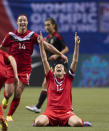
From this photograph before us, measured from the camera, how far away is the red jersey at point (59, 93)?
711cm

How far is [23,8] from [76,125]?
1321 centimetres

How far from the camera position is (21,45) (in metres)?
8.52

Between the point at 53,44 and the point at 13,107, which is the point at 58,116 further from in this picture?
the point at 53,44

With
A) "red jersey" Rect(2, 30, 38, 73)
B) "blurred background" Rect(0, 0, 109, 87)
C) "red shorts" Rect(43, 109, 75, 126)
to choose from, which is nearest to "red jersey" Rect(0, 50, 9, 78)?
"red shorts" Rect(43, 109, 75, 126)

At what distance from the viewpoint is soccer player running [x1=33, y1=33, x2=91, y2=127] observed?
22.9ft

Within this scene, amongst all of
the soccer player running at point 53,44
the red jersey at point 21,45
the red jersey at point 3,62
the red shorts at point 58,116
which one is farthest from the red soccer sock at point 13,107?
the red jersey at point 3,62

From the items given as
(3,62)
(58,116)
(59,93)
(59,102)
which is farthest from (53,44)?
(3,62)

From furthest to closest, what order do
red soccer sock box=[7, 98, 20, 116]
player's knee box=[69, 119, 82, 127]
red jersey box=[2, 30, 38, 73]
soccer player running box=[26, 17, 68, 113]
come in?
soccer player running box=[26, 17, 68, 113]
red jersey box=[2, 30, 38, 73]
red soccer sock box=[7, 98, 20, 116]
player's knee box=[69, 119, 82, 127]

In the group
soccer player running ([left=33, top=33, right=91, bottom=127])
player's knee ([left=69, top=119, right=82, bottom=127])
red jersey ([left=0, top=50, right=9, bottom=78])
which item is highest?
red jersey ([left=0, top=50, right=9, bottom=78])

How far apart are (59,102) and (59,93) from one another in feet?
0.54

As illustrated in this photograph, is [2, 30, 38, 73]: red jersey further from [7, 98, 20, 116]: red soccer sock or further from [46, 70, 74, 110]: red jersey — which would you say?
[46, 70, 74, 110]: red jersey

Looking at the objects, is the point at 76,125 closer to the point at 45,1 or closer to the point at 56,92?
the point at 56,92

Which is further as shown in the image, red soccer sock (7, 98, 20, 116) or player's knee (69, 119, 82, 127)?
red soccer sock (7, 98, 20, 116)

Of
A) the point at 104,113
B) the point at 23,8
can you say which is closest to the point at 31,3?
the point at 23,8
